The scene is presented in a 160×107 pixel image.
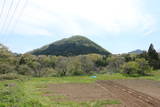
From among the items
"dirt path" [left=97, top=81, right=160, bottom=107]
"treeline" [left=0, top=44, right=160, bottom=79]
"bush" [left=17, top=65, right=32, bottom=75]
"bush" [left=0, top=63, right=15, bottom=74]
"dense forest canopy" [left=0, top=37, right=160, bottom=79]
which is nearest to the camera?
"dirt path" [left=97, top=81, right=160, bottom=107]

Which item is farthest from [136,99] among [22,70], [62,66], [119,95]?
[62,66]

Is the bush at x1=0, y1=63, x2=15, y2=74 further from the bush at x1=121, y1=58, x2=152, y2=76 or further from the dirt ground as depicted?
the bush at x1=121, y1=58, x2=152, y2=76

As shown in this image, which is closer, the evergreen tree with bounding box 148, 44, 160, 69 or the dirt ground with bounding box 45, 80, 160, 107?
the dirt ground with bounding box 45, 80, 160, 107

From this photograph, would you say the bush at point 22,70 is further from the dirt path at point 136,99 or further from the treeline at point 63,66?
the dirt path at point 136,99

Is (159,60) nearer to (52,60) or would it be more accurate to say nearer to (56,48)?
(52,60)

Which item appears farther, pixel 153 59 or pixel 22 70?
pixel 153 59

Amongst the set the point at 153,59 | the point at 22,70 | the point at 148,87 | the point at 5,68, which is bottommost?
the point at 148,87

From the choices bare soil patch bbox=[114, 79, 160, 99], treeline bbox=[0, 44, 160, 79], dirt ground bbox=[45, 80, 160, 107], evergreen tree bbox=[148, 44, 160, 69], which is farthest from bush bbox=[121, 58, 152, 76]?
dirt ground bbox=[45, 80, 160, 107]

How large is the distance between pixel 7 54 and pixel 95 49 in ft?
335

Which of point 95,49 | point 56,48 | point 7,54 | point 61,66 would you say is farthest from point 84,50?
point 7,54

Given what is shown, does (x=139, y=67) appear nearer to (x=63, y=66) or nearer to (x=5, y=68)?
(x=63, y=66)

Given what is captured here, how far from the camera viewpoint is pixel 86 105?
8.64m

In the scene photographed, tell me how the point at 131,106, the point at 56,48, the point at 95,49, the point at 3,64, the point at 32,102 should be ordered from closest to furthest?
the point at 32,102 → the point at 131,106 → the point at 3,64 → the point at 56,48 → the point at 95,49

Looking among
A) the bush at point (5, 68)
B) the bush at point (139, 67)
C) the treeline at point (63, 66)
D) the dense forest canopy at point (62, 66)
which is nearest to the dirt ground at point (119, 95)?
the dense forest canopy at point (62, 66)
